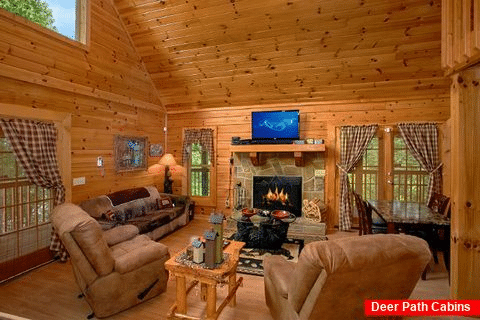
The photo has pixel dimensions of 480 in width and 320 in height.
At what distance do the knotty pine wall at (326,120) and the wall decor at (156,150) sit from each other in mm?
324

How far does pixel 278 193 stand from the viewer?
19.2 feet

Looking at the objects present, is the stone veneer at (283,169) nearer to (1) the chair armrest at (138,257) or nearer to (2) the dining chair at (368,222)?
(2) the dining chair at (368,222)

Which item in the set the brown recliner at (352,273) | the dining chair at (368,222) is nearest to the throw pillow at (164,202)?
the dining chair at (368,222)

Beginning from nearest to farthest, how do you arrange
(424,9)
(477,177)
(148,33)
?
(477,177) → (424,9) → (148,33)

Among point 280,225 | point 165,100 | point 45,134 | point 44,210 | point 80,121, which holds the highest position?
point 165,100

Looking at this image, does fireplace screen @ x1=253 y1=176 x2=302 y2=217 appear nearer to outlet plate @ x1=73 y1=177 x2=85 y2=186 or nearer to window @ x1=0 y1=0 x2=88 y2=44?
outlet plate @ x1=73 y1=177 x2=85 y2=186

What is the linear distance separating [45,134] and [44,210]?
115 cm

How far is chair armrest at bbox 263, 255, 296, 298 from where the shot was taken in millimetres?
2066

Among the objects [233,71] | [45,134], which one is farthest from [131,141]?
[233,71]

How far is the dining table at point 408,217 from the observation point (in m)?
3.27

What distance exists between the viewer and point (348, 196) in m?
5.45

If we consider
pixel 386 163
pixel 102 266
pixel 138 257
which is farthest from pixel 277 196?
pixel 102 266

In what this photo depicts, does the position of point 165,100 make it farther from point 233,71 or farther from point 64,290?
point 64,290

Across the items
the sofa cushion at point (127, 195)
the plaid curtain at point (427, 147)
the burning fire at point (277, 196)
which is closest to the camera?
the sofa cushion at point (127, 195)
